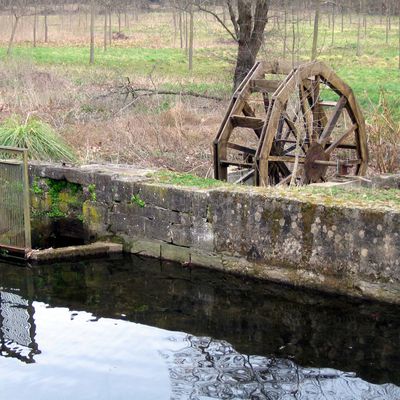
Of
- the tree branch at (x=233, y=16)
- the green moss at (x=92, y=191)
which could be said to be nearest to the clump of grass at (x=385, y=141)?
the green moss at (x=92, y=191)

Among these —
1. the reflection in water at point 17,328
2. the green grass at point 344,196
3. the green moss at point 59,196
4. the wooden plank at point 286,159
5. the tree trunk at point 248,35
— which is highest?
the tree trunk at point 248,35

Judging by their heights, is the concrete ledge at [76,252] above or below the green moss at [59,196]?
below

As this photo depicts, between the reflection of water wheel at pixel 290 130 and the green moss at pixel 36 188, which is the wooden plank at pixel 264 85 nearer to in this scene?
the reflection of water wheel at pixel 290 130

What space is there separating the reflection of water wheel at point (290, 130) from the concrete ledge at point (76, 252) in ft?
7.46

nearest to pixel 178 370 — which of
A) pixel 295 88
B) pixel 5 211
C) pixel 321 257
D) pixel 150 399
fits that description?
pixel 150 399

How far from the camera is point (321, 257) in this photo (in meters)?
7.66

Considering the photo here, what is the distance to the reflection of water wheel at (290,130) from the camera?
10.2 meters

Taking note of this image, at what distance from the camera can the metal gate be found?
29.7ft

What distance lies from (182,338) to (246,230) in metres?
1.93

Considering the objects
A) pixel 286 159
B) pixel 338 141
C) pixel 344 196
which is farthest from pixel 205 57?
pixel 344 196

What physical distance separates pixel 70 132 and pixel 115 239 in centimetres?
484

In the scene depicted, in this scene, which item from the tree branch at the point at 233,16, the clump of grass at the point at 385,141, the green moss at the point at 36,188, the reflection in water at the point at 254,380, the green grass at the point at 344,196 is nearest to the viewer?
the reflection in water at the point at 254,380

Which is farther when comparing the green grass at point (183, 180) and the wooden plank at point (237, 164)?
the wooden plank at point (237, 164)

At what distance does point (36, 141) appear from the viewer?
10891mm
